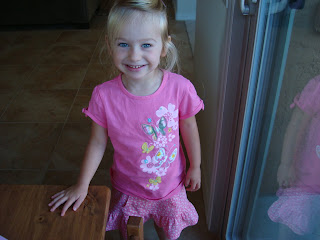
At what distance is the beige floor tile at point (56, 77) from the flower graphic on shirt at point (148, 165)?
179 cm

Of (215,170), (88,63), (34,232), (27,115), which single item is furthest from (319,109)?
(88,63)

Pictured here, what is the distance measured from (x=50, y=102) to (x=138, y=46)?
181cm

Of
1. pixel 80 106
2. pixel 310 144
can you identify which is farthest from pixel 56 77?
pixel 310 144

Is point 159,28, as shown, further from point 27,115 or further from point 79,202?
point 27,115

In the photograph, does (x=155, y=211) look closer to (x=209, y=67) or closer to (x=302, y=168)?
(x=302, y=168)

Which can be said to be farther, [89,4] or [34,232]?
[89,4]

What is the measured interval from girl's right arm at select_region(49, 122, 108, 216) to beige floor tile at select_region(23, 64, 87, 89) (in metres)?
1.74

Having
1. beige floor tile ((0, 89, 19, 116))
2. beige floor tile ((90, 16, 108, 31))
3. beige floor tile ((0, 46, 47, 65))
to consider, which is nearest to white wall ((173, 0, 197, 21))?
beige floor tile ((90, 16, 108, 31))

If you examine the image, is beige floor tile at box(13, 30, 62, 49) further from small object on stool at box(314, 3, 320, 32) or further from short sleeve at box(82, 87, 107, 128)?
small object on stool at box(314, 3, 320, 32)

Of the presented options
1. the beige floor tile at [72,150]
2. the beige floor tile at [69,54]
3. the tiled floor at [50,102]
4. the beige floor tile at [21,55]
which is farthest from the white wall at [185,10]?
the beige floor tile at [72,150]

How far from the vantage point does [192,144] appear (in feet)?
3.59

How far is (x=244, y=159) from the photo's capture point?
114 centimetres

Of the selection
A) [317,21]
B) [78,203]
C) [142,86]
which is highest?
[317,21]

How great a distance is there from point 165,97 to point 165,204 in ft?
1.22
